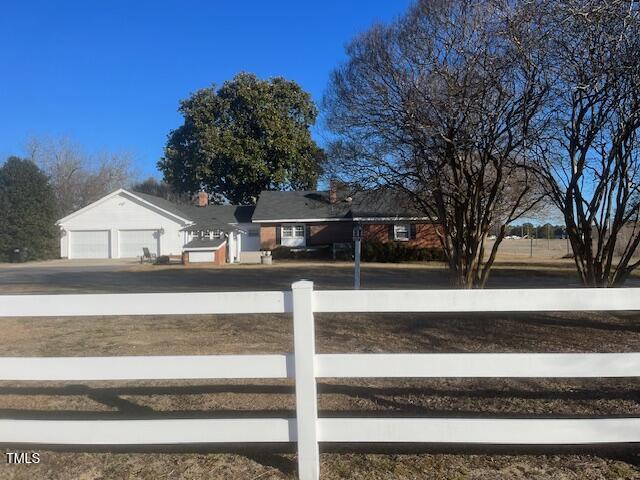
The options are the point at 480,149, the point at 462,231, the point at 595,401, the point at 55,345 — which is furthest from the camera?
the point at 462,231

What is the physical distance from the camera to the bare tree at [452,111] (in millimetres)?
9891

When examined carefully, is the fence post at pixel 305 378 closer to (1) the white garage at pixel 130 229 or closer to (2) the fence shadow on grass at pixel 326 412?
(2) the fence shadow on grass at pixel 326 412

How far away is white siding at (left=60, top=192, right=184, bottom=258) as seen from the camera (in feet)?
135

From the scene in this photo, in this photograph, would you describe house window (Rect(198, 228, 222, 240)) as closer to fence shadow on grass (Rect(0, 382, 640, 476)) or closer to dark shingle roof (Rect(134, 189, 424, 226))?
dark shingle roof (Rect(134, 189, 424, 226))

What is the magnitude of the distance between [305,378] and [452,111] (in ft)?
26.7

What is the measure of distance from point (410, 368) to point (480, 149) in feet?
28.1

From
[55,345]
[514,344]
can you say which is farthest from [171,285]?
[514,344]

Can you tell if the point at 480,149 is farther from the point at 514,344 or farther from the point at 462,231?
the point at 514,344

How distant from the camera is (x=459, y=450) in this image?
3900 mm

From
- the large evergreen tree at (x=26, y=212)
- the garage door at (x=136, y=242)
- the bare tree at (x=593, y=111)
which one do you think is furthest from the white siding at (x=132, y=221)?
the bare tree at (x=593, y=111)

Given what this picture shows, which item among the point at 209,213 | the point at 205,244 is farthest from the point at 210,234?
the point at 205,244

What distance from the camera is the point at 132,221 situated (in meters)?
41.5

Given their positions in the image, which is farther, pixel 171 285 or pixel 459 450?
pixel 171 285

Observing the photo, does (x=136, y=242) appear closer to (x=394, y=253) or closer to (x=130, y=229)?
(x=130, y=229)
